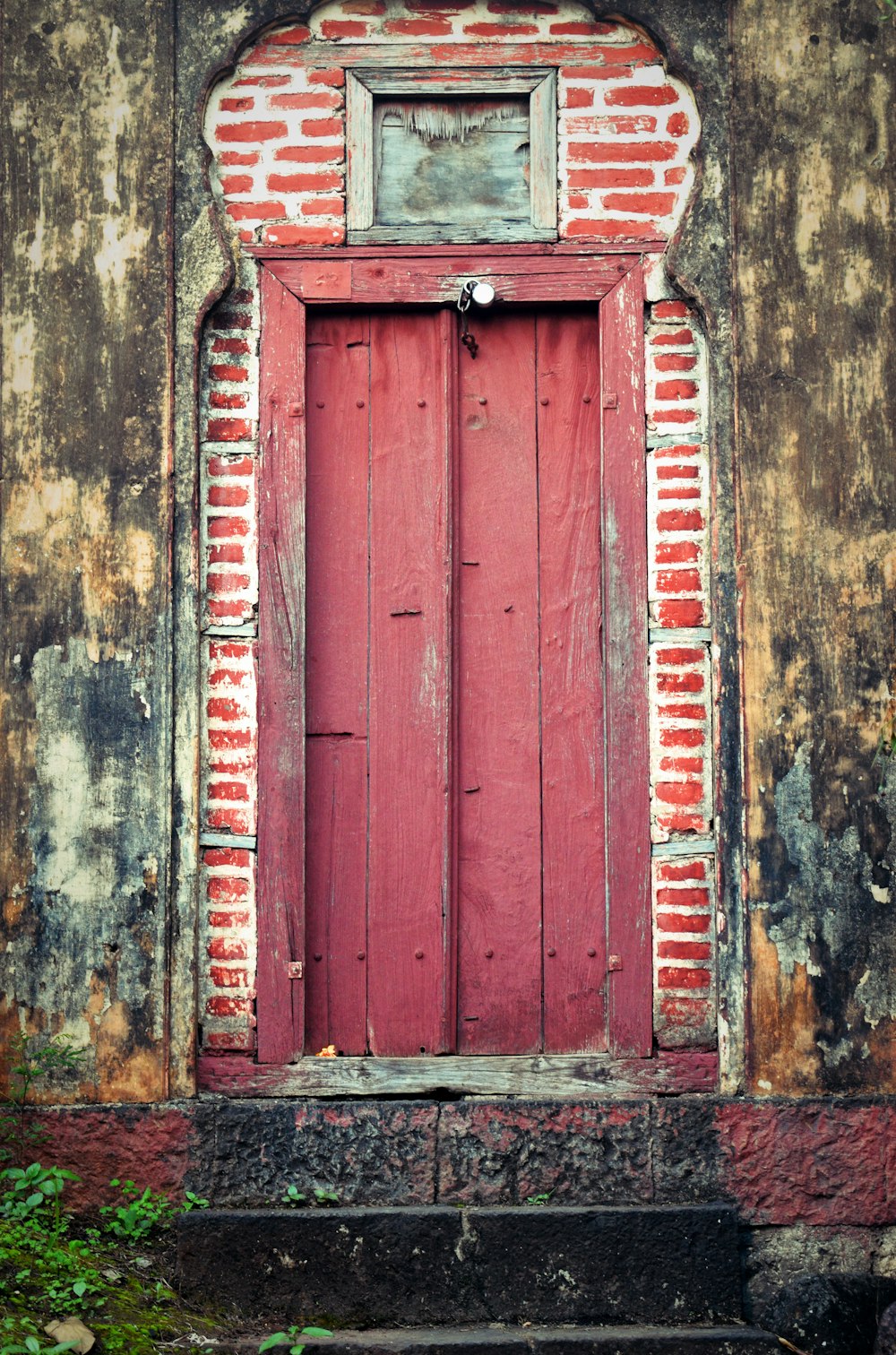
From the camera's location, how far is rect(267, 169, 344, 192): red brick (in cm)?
502

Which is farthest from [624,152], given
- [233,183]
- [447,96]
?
[233,183]

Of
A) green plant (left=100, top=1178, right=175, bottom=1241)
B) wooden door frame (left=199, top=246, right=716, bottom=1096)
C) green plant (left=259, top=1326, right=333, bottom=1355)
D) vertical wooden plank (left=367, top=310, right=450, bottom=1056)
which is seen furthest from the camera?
vertical wooden plank (left=367, top=310, right=450, bottom=1056)

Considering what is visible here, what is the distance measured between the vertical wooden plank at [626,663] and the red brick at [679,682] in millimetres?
58

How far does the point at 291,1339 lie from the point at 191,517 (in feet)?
8.17

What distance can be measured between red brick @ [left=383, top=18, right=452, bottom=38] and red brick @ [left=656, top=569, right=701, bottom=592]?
1980mm

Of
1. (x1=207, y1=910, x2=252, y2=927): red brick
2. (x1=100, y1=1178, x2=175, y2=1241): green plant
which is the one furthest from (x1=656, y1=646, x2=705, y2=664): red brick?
(x1=100, y1=1178, x2=175, y2=1241): green plant

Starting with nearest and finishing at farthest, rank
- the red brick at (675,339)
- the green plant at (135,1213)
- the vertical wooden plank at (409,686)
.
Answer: the green plant at (135,1213) < the vertical wooden plank at (409,686) < the red brick at (675,339)

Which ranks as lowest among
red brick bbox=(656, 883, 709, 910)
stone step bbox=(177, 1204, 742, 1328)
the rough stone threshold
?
stone step bbox=(177, 1204, 742, 1328)

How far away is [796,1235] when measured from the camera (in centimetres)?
459

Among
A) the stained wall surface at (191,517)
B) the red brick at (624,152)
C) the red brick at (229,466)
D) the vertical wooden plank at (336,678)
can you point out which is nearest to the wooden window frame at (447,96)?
the red brick at (624,152)

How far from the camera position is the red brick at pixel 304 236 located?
5004 millimetres

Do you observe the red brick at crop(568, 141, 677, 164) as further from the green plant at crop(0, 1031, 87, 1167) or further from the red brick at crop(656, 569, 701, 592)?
the green plant at crop(0, 1031, 87, 1167)

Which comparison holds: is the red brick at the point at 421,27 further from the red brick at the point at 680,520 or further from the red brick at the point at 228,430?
the red brick at the point at 680,520

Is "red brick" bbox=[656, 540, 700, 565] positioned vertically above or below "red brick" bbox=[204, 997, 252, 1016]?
above
